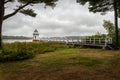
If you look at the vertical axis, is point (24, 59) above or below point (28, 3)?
below

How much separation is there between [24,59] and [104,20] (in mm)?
30506

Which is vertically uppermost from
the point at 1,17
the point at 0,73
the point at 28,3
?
the point at 28,3

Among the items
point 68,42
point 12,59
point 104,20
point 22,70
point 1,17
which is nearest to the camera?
point 22,70

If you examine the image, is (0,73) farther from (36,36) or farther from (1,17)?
(36,36)

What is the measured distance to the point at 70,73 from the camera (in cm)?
1384

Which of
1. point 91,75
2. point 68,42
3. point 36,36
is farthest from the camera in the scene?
point 36,36

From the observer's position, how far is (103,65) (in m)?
16.0

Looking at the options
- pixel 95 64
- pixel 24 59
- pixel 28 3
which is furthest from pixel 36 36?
pixel 95 64

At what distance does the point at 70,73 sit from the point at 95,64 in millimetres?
3159

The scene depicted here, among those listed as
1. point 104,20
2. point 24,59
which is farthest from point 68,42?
point 24,59

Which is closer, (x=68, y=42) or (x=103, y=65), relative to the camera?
(x=103, y=65)

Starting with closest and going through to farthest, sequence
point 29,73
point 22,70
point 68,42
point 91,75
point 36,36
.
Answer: point 91,75, point 29,73, point 22,70, point 68,42, point 36,36

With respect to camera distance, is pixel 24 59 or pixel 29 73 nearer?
pixel 29 73

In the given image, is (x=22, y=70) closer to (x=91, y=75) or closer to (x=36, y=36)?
(x=91, y=75)
